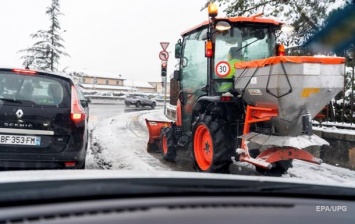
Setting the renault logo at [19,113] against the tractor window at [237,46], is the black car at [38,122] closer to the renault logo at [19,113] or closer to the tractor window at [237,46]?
the renault logo at [19,113]

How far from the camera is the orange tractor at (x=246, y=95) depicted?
16.8 ft

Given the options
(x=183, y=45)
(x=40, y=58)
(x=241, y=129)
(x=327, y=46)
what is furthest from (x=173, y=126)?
(x=40, y=58)

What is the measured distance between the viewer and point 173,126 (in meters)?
8.17

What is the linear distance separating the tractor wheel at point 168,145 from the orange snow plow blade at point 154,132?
0.61 m

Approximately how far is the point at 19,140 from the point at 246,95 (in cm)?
297

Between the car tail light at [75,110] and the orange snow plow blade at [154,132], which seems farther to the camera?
the orange snow plow blade at [154,132]

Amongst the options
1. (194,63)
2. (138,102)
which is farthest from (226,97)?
(138,102)

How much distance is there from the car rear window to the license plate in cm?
39

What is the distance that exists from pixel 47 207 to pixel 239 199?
68 centimetres

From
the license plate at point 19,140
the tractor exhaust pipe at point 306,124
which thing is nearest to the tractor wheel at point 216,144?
the tractor exhaust pipe at point 306,124

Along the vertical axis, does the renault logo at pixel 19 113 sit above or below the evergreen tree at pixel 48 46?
below

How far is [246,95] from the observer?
18.9 ft

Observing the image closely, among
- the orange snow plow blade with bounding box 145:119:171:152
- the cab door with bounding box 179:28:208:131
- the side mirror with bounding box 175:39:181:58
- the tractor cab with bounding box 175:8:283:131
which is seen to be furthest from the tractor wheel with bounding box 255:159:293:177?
the orange snow plow blade with bounding box 145:119:171:152

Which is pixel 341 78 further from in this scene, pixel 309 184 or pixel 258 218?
pixel 258 218
